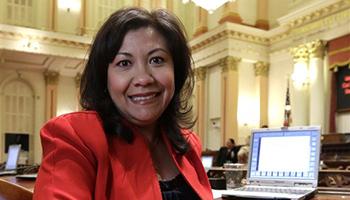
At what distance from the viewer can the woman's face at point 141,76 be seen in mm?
1119

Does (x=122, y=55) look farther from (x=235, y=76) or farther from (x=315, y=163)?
(x=235, y=76)

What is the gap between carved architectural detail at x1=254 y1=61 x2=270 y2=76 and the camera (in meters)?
11.7

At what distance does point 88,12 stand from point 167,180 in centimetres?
1301

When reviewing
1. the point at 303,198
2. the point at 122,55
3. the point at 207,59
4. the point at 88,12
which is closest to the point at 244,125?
the point at 207,59

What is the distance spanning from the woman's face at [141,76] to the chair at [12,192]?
0.31 meters

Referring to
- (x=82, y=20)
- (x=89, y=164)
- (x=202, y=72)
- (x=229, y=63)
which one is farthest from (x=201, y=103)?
(x=89, y=164)

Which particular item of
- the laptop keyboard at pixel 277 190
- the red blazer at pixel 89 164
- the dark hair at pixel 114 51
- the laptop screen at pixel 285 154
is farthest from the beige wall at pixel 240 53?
the red blazer at pixel 89 164

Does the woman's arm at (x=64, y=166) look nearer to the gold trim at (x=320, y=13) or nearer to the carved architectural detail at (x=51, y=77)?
the gold trim at (x=320, y=13)

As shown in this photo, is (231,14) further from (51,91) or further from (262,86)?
(51,91)

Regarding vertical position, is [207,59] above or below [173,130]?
→ above

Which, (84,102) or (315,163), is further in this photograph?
(315,163)

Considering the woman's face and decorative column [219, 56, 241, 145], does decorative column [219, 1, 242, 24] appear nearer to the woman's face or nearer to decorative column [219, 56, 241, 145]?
decorative column [219, 56, 241, 145]

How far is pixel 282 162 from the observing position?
215cm

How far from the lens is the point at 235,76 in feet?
37.4
